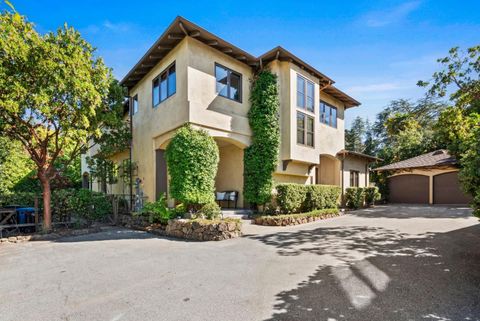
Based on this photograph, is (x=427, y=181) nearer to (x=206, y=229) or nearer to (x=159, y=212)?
(x=206, y=229)

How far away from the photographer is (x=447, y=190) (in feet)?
66.6

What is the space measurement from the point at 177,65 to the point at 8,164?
1297 cm

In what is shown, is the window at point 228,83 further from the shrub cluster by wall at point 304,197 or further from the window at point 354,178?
the window at point 354,178

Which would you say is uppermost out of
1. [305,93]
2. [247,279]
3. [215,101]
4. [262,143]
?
[305,93]

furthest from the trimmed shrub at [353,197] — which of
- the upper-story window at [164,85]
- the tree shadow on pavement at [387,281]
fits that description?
the upper-story window at [164,85]

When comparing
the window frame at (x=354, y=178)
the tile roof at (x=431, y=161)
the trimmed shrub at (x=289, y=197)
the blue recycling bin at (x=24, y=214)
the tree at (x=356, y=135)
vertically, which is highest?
the tree at (x=356, y=135)

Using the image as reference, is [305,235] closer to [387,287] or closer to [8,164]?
[387,287]

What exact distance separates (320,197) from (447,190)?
13.7 metres

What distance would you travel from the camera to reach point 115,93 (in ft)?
39.1

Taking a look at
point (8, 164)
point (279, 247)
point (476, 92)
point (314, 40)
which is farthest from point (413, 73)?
point (8, 164)

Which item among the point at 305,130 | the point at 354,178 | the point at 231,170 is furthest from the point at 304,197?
the point at 354,178

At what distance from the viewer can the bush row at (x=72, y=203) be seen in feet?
36.7

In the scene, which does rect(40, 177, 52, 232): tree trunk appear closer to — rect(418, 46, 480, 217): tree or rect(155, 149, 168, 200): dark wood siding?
rect(155, 149, 168, 200): dark wood siding

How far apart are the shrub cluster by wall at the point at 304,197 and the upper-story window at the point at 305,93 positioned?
464cm
